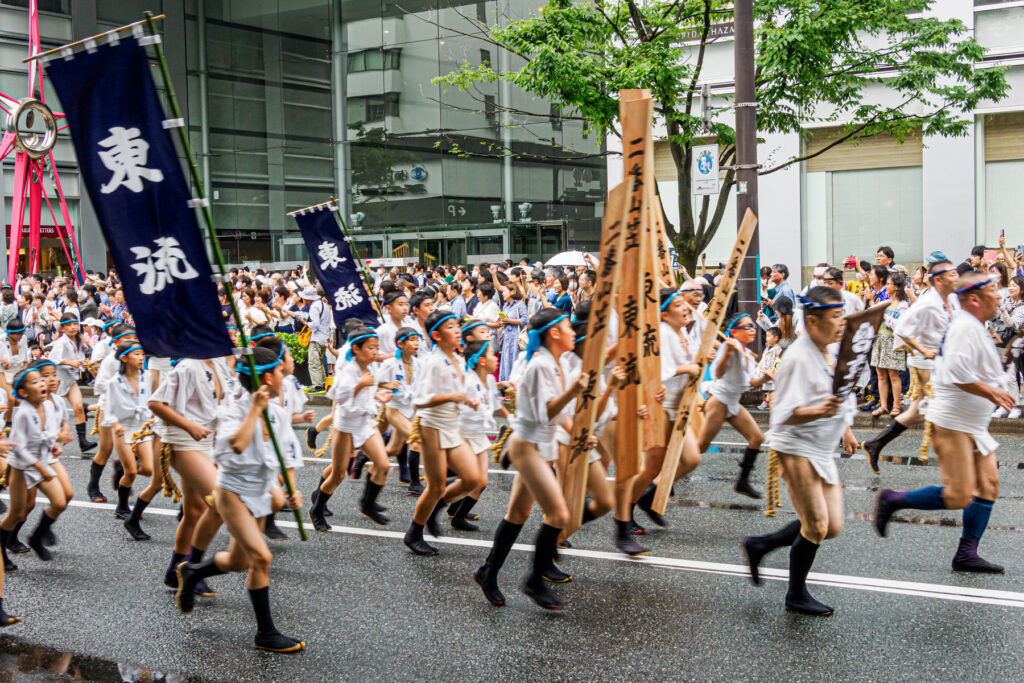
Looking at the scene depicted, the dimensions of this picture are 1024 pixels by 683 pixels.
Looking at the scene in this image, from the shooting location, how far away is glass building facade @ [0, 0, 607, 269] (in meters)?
Result: 28.9

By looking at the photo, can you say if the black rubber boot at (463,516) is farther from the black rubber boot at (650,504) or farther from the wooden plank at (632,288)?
the wooden plank at (632,288)

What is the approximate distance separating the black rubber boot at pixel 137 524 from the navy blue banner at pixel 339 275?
3137 mm

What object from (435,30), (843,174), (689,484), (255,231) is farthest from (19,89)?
(689,484)

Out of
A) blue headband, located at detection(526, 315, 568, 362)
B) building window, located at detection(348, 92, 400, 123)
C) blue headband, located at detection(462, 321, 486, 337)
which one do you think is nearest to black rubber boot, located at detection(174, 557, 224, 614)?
blue headband, located at detection(526, 315, 568, 362)

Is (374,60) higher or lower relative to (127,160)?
higher

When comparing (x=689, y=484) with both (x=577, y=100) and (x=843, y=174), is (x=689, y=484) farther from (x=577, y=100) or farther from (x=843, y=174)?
(x=843, y=174)

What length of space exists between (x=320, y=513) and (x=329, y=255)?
334 centimetres

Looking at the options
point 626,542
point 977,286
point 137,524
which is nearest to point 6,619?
point 137,524

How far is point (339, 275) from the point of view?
34.6ft

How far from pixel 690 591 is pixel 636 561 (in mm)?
718

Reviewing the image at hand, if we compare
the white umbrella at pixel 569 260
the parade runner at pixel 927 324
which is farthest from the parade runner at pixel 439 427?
the white umbrella at pixel 569 260

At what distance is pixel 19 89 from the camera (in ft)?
118

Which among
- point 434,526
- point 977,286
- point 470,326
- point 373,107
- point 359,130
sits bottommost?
point 434,526

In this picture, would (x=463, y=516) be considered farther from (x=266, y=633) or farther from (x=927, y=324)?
(x=927, y=324)
